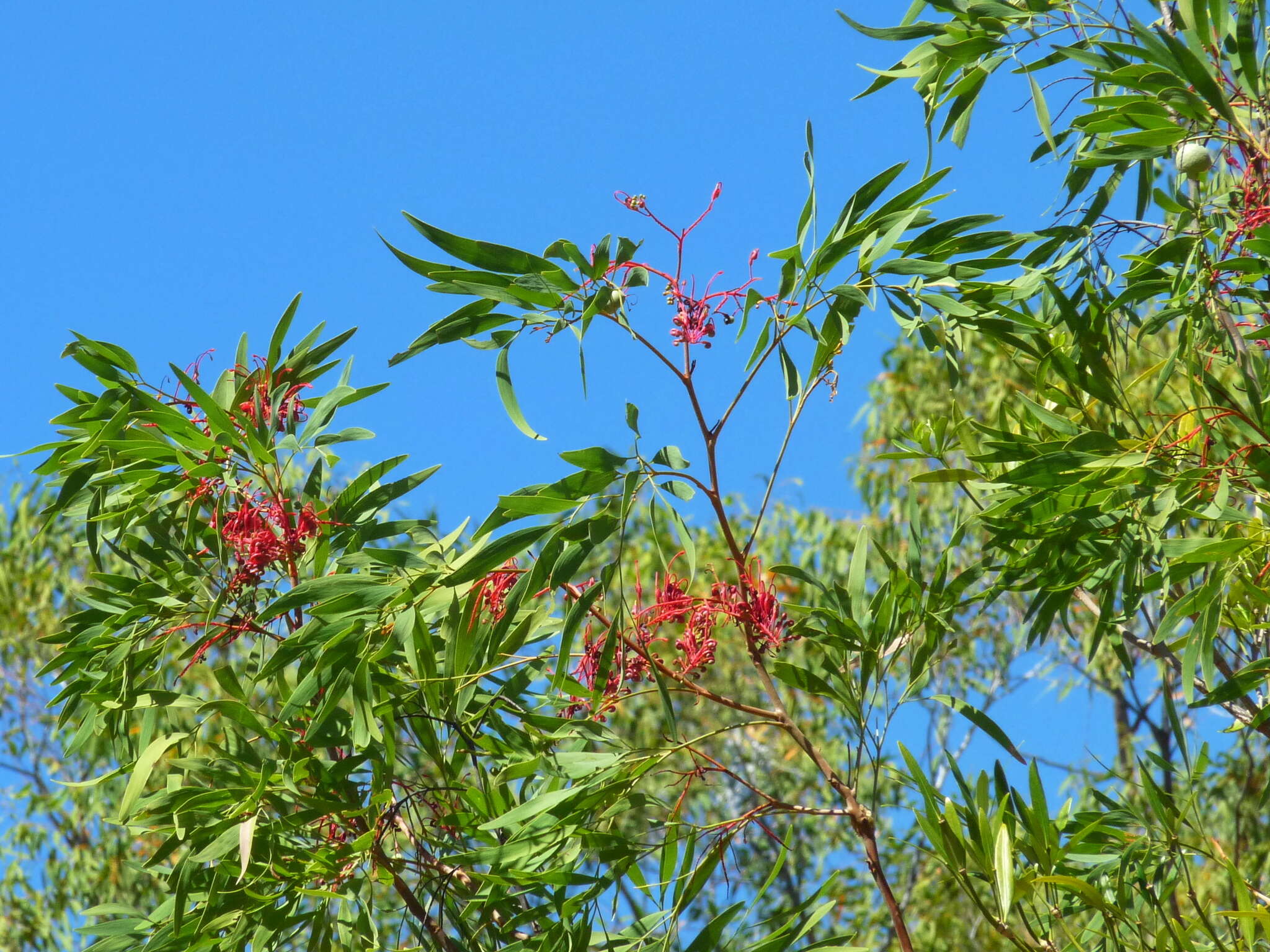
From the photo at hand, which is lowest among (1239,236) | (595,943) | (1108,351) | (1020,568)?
(595,943)

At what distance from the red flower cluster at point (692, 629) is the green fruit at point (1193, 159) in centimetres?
89

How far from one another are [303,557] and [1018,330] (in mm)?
1077

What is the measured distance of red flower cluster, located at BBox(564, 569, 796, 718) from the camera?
168cm

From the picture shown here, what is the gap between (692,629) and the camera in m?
1.74

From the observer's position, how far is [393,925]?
6.14 m

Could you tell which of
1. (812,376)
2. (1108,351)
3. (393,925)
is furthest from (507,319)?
(393,925)

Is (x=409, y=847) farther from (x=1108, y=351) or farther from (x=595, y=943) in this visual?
(x=1108, y=351)

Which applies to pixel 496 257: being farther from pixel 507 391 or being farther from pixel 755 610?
pixel 755 610

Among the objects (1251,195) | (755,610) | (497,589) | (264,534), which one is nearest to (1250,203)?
(1251,195)

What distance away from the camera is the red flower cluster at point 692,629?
168 cm

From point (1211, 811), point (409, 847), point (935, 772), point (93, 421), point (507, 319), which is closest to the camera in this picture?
point (507, 319)

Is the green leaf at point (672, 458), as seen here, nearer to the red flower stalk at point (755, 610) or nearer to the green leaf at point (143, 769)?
the red flower stalk at point (755, 610)

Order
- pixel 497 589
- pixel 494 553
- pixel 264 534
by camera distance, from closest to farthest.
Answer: pixel 494 553 → pixel 497 589 → pixel 264 534

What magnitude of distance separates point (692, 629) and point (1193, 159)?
3.37 ft
